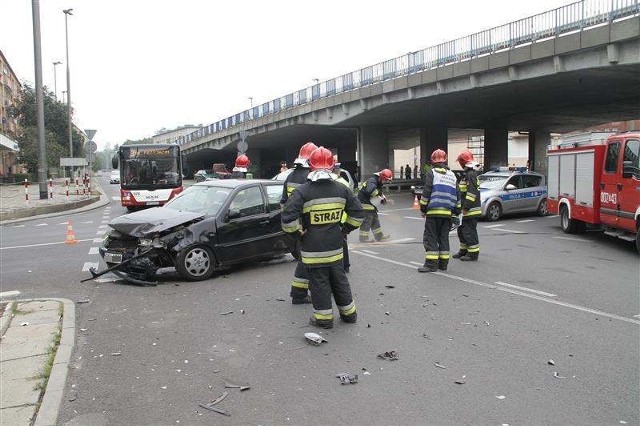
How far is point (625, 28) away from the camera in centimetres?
1559

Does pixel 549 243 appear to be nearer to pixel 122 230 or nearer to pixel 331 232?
pixel 331 232

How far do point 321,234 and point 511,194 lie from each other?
13.2 meters

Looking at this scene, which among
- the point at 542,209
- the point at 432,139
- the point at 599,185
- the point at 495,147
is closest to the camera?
the point at 599,185

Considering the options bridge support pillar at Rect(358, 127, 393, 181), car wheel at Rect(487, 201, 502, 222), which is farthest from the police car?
bridge support pillar at Rect(358, 127, 393, 181)

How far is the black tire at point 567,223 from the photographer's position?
1355cm

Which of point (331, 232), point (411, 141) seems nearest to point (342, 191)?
point (331, 232)

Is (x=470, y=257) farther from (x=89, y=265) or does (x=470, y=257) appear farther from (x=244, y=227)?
(x=89, y=265)

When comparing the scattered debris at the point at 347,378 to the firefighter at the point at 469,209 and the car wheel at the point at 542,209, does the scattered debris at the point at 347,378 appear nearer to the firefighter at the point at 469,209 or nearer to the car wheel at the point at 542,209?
the firefighter at the point at 469,209

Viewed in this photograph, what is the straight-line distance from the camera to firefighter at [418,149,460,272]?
8391 millimetres

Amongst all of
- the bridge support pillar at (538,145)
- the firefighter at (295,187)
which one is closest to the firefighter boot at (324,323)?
the firefighter at (295,187)

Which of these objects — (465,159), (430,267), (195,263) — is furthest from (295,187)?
(465,159)

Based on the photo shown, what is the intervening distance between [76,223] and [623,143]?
15.1m

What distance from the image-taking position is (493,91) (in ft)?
77.6

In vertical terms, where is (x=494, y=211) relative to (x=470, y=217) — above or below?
below
